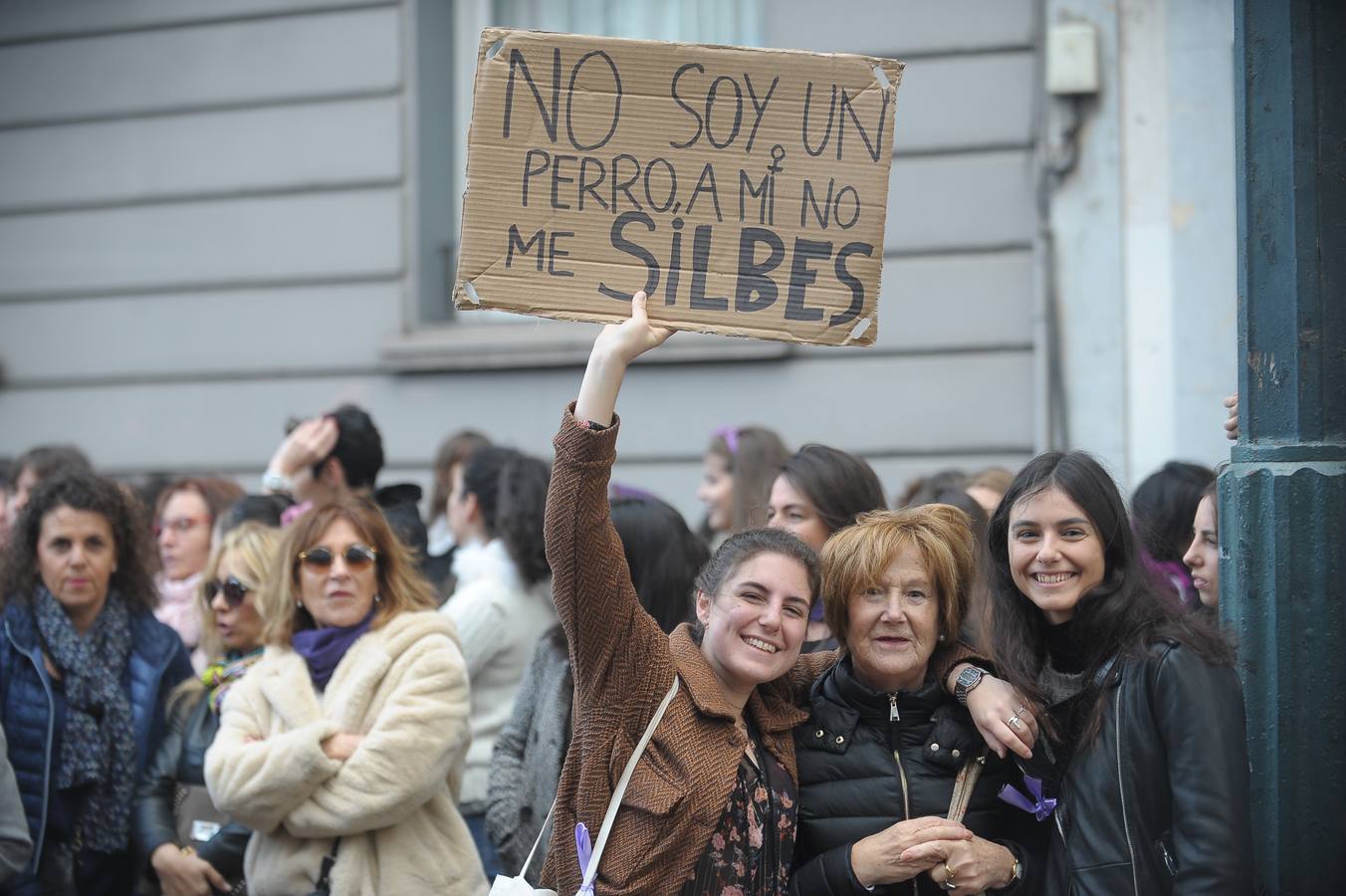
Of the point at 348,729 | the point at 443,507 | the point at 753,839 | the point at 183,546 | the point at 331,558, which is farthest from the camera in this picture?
the point at 443,507

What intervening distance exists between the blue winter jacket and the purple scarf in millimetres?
818

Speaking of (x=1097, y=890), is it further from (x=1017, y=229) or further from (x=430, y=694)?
(x=1017, y=229)

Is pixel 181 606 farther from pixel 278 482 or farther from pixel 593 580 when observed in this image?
pixel 593 580

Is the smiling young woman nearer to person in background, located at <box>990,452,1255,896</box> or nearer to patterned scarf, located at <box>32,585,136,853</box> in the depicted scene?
person in background, located at <box>990,452,1255,896</box>

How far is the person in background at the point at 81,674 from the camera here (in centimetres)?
467

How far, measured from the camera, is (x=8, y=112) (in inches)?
381

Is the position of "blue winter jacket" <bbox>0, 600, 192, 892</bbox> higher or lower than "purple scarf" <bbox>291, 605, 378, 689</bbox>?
lower

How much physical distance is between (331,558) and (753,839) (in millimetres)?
1874

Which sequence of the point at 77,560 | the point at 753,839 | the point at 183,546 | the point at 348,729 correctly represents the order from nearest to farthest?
the point at 753,839
the point at 348,729
the point at 77,560
the point at 183,546

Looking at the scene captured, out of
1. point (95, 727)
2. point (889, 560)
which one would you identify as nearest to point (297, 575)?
point (95, 727)

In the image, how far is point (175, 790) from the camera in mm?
4852

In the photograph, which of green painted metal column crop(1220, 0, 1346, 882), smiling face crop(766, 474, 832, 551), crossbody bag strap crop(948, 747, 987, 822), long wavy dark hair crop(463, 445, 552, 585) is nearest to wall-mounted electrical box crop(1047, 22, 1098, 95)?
long wavy dark hair crop(463, 445, 552, 585)

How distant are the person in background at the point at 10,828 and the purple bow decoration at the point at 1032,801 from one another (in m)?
2.56

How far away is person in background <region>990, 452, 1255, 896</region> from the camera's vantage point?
9.54 feet
